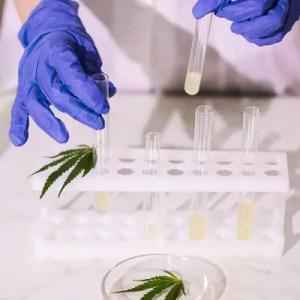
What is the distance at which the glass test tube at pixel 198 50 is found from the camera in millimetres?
1301

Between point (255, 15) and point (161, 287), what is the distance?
42 cm

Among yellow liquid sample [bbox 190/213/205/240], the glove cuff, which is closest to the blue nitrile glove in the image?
the glove cuff

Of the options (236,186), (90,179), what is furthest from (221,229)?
(90,179)

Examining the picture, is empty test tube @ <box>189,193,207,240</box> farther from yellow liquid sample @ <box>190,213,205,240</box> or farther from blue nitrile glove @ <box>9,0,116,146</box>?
blue nitrile glove @ <box>9,0,116,146</box>

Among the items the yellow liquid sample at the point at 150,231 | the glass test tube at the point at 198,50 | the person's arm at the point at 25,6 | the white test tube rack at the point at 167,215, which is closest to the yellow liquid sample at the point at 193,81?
the glass test tube at the point at 198,50

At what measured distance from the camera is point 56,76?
4.34 feet

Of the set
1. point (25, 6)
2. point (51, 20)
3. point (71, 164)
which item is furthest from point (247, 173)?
point (25, 6)

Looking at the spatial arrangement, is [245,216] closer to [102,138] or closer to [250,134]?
[250,134]

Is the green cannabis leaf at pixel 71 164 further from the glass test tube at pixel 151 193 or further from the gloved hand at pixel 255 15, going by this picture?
the gloved hand at pixel 255 15

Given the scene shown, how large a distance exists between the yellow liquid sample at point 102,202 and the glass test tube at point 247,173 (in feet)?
0.67

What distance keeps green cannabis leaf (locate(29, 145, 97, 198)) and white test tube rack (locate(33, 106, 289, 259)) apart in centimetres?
1

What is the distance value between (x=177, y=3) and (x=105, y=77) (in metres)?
0.54

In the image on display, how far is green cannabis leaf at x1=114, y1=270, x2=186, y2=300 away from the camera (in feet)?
4.01

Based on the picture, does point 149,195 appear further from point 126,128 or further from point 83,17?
point 83,17
